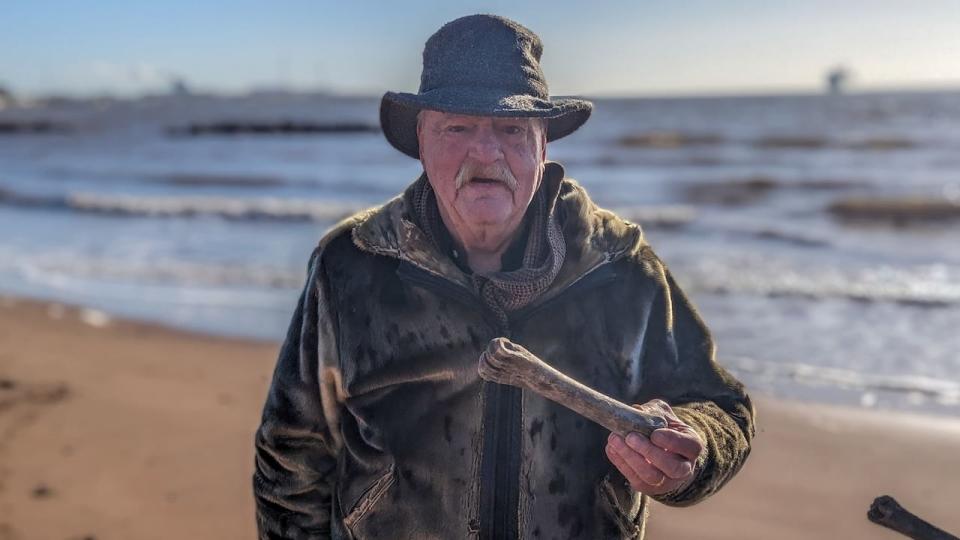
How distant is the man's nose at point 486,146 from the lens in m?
1.88

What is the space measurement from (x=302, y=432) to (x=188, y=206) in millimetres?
17389

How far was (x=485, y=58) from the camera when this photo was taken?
75.4 inches

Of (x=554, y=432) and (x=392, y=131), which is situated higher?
(x=392, y=131)

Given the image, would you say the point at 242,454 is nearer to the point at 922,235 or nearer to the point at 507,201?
the point at 507,201

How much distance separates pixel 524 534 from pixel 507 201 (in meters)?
0.71

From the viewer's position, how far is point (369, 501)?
197 cm

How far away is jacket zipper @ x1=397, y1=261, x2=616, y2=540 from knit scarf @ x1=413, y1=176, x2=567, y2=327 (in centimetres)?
3

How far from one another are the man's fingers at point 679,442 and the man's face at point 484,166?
0.58m

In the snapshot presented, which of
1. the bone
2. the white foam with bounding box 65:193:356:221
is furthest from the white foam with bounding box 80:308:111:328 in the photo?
the white foam with bounding box 65:193:356:221

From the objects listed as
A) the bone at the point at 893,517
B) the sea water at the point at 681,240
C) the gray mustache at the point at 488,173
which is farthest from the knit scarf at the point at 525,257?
the sea water at the point at 681,240

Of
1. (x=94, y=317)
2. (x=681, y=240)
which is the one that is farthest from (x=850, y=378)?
(x=681, y=240)

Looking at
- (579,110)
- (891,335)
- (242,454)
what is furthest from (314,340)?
(891,335)

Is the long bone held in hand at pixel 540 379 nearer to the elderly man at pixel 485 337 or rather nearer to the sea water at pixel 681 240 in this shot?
the elderly man at pixel 485 337

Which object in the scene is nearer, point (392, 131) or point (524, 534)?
point (524, 534)
